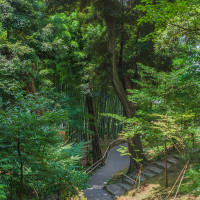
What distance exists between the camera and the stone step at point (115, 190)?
499cm

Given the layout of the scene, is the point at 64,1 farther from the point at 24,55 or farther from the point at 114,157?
the point at 114,157

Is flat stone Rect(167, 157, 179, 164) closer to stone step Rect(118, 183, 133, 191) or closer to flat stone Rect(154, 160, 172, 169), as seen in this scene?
flat stone Rect(154, 160, 172, 169)

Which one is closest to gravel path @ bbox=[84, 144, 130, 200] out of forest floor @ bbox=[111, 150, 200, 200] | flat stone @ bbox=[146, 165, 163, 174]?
forest floor @ bbox=[111, 150, 200, 200]

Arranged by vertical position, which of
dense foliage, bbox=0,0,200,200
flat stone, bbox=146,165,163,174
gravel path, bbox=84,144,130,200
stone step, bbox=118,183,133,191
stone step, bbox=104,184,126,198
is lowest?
gravel path, bbox=84,144,130,200

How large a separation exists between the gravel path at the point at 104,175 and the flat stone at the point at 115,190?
13 cm

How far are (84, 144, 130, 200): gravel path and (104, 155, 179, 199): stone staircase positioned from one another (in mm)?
197

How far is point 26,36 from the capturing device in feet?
16.5

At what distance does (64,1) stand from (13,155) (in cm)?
423

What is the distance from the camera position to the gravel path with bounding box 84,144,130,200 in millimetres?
5305

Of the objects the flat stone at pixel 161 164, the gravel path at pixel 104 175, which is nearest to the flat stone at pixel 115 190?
the gravel path at pixel 104 175

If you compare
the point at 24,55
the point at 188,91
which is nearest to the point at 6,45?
the point at 24,55

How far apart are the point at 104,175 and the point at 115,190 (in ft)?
6.03

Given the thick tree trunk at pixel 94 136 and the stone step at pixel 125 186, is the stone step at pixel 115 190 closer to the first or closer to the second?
the stone step at pixel 125 186

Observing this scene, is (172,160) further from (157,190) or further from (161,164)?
(157,190)
